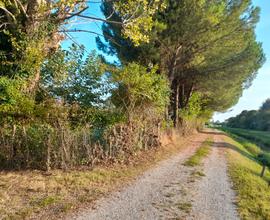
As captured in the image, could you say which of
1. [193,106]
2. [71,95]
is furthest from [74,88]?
[193,106]

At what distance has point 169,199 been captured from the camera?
775 cm

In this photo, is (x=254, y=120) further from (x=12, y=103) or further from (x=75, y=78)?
(x=12, y=103)

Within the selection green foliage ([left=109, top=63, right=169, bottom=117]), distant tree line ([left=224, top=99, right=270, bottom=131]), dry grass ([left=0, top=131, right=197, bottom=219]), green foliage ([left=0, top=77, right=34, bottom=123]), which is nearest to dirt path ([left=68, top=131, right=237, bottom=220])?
dry grass ([left=0, top=131, right=197, bottom=219])

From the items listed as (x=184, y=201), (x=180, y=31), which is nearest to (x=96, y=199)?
(x=184, y=201)

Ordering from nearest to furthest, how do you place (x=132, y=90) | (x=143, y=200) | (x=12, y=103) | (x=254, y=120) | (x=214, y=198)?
(x=143, y=200) < (x=214, y=198) < (x=12, y=103) < (x=132, y=90) < (x=254, y=120)

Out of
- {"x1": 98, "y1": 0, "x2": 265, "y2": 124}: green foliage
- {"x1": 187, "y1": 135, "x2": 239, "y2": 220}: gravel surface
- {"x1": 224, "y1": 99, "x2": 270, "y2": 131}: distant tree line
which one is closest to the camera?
{"x1": 187, "y1": 135, "x2": 239, "y2": 220}: gravel surface

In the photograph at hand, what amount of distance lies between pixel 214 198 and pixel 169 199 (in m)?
1.28

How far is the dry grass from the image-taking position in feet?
20.9

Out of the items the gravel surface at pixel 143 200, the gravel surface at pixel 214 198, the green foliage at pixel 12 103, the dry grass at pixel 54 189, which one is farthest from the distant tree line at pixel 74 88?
the gravel surface at pixel 214 198

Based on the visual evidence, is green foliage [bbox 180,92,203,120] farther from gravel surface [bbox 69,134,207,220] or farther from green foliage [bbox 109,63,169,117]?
gravel surface [bbox 69,134,207,220]

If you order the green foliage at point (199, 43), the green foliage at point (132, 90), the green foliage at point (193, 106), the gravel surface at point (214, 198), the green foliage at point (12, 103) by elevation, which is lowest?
the gravel surface at point (214, 198)

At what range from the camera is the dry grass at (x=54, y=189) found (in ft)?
20.9

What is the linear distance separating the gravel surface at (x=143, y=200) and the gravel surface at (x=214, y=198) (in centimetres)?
58

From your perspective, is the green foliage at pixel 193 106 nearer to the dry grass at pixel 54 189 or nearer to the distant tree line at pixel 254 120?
the dry grass at pixel 54 189
